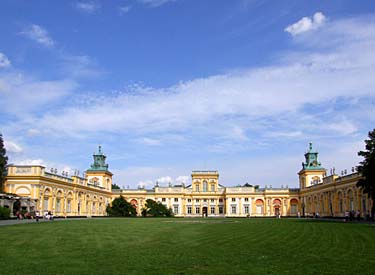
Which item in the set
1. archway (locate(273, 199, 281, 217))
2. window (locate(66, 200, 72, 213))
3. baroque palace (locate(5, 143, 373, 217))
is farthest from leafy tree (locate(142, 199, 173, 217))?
archway (locate(273, 199, 281, 217))

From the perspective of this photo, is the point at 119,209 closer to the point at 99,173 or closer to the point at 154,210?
the point at 154,210

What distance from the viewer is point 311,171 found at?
9050 cm

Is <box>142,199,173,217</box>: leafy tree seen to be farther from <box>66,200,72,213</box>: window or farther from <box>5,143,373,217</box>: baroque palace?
<box>66,200,72,213</box>: window

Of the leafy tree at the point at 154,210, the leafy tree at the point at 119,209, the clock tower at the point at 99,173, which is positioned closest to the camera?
the leafy tree at the point at 119,209

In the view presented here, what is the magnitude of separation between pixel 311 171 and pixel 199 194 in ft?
87.2

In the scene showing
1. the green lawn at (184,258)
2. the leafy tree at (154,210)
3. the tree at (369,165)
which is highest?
the tree at (369,165)

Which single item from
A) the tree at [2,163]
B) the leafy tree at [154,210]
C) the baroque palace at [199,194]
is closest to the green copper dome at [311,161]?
the baroque palace at [199,194]

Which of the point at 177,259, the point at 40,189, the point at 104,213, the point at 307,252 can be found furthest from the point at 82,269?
the point at 104,213

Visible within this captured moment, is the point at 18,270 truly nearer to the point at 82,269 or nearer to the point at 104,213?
the point at 82,269

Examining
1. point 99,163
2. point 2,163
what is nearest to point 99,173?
point 99,163

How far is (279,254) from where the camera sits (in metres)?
13.8

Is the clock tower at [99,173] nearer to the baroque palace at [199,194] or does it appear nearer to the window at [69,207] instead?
the baroque palace at [199,194]

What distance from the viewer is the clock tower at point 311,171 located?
90.4m

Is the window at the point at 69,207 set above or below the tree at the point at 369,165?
below
